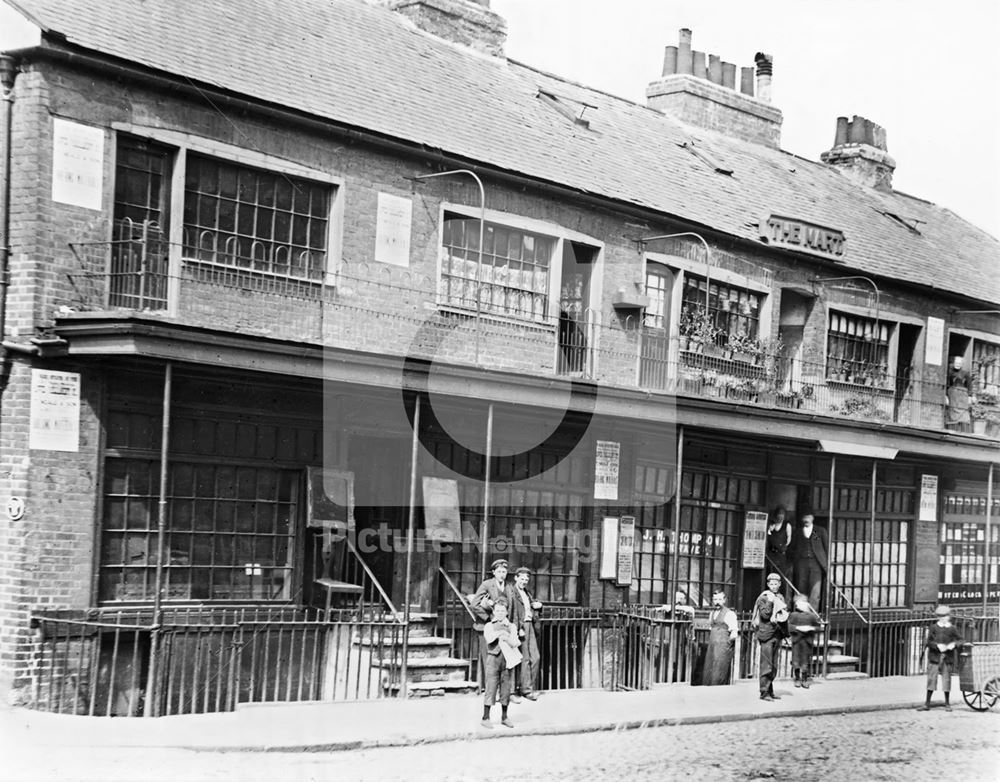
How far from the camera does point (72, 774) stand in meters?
9.88

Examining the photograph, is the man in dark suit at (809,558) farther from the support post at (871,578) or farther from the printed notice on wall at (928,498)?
the printed notice on wall at (928,498)

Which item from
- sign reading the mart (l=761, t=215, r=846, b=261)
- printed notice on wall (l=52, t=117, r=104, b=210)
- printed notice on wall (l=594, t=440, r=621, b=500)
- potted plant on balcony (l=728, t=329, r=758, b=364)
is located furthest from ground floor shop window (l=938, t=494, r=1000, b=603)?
printed notice on wall (l=52, t=117, r=104, b=210)

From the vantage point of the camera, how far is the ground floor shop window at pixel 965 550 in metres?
25.9

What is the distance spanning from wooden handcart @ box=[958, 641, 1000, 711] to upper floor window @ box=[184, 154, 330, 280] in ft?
32.7

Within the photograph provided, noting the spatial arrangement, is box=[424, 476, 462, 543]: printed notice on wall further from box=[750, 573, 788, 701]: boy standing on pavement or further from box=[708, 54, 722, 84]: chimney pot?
box=[708, 54, 722, 84]: chimney pot

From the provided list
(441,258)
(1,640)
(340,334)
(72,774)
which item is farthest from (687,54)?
(72,774)

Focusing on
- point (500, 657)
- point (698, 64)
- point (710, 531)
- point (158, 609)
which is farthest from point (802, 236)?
point (158, 609)

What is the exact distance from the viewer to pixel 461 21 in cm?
2200

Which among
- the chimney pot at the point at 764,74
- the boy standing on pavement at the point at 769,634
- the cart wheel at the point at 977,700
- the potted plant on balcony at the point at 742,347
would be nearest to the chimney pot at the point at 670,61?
the chimney pot at the point at 764,74

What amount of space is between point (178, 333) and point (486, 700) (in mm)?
4810

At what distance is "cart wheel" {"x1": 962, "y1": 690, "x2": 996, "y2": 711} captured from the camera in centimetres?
1736

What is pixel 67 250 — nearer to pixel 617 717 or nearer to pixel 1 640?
pixel 1 640

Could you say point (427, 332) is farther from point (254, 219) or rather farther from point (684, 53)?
point (684, 53)

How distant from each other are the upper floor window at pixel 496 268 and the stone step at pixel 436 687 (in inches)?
195
